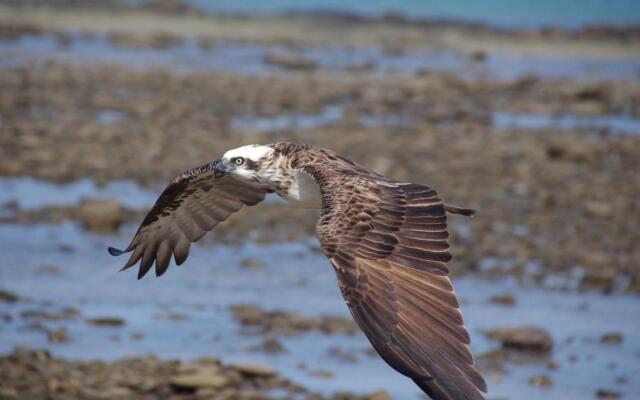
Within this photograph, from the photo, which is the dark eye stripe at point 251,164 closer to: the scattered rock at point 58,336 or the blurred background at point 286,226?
the blurred background at point 286,226

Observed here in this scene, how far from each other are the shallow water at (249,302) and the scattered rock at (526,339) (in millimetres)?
123

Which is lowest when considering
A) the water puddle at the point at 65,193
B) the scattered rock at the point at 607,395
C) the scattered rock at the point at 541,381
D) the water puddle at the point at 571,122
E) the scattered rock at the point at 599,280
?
the scattered rock at the point at 541,381

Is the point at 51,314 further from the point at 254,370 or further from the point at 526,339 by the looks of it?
the point at 526,339

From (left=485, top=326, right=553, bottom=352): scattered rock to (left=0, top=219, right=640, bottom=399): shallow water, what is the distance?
4.8 inches

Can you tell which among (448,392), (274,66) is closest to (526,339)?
(448,392)

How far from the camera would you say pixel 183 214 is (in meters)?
9.51

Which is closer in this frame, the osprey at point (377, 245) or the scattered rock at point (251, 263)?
the osprey at point (377, 245)

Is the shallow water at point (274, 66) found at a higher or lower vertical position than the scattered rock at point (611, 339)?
higher

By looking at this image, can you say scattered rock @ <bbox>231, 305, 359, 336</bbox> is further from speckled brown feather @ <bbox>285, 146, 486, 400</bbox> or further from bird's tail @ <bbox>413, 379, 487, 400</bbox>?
bird's tail @ <bbox>413, 379, 487, 400</bbox>

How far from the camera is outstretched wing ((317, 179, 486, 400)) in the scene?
6.54 m

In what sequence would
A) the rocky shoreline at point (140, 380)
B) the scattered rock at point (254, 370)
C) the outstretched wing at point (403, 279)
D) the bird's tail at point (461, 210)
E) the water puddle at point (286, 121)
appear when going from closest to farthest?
the outstretched wing at point (403, 279)
the bird's tail at point (461, 210)
the rocky shoreline at point (140, 380)
the scattered rock at point (254, 370)
the water puddle at point (286, 121)

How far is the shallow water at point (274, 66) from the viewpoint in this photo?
111 feet

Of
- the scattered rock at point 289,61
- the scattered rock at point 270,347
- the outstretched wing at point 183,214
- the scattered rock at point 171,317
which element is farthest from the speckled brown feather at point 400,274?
the scattered rock at point 289,61

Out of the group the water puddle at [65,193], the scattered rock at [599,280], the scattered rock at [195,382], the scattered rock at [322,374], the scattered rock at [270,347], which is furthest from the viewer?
the water puddle at [65,193]
